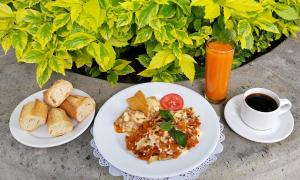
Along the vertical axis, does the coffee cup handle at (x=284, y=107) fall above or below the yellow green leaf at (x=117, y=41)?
below

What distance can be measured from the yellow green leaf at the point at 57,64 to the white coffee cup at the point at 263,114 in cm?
71

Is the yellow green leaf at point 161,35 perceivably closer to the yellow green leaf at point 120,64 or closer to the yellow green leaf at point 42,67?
the yellow green leaf at point 120,64

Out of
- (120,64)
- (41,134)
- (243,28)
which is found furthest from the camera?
(120,64)

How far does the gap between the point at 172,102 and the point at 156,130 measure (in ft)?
0.62

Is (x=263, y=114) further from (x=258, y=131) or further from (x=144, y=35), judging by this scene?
(x=144, y=35)

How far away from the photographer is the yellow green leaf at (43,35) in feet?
4.61

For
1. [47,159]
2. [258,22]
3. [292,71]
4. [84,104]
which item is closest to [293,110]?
[292,71]

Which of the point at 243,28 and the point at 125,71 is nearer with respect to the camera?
the point at 243,28

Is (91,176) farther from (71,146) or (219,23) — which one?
(219,23)

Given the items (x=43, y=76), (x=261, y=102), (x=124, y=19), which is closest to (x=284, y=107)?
(x=261, y=102)

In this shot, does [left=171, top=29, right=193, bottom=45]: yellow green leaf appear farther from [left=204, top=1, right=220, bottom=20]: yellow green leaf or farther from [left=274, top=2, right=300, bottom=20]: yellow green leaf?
Answer: [left=274, top=2, right=300, bottom=20]: yellow green leaf

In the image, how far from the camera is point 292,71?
156cm

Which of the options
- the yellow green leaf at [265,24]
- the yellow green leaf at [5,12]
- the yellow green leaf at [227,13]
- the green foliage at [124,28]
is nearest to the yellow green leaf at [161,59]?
the green foliage at [124,28]

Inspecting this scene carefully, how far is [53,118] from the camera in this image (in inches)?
49.9
